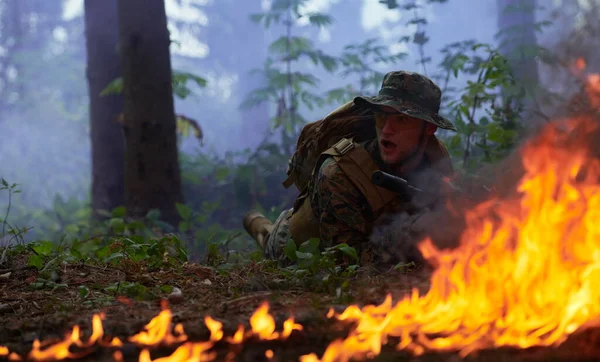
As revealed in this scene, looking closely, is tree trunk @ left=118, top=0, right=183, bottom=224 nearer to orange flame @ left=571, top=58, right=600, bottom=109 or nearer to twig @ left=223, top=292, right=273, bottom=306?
twig @ left=223, top=292, right=273, bottom=306

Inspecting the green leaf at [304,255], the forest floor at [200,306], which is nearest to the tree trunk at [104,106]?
the forest floor at [200,306]

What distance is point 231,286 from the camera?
13.4ft

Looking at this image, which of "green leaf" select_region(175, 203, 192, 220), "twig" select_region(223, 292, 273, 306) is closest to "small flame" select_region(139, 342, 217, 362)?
"twig" select_region(223, 292, 273, 306)

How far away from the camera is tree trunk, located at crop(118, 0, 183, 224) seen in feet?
24.4

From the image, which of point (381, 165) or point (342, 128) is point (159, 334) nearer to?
point (381, 165)

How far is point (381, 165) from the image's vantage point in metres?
4.64

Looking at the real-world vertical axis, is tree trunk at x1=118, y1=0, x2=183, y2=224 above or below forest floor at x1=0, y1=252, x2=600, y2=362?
above

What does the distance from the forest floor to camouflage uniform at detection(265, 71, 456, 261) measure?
0.42 metres

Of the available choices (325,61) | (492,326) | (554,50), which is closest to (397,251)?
(492,326)

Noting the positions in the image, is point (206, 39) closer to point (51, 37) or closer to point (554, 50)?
point (51, 37)

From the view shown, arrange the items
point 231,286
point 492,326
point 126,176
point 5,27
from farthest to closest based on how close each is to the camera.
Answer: point 5,27 < point 126,176 < point 231,286 < point 492,326

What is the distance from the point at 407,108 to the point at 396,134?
0.23m

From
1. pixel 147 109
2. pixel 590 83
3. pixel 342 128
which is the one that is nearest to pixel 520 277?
pixel 342 128

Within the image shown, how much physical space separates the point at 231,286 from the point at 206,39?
42251 millimetres
